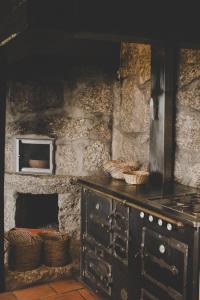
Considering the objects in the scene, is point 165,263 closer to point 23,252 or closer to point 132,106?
point 23,252

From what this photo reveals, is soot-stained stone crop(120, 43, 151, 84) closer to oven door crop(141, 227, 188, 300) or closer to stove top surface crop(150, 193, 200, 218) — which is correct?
stove top surface crop(150, 193, 200, 218)

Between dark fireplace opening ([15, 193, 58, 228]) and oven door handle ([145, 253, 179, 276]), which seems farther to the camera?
dark fireplace opening ([15, 193, 58, 228])

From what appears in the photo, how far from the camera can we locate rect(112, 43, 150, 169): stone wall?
3385mm

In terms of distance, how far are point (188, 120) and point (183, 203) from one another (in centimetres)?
78

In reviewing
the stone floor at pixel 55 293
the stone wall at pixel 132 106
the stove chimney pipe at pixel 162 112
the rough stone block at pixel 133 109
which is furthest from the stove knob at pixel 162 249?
the rough stone block at pixel 133 109

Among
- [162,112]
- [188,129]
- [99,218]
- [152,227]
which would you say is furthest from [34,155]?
[152,227]

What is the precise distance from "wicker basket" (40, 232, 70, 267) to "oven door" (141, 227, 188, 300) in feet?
4.07

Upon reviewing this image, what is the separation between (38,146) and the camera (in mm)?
3818

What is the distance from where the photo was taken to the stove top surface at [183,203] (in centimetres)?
218

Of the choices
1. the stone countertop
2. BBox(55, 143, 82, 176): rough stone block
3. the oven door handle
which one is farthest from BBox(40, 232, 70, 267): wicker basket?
the oven door handle

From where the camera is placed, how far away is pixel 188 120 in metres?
2.93

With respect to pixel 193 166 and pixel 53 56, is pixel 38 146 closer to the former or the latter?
pixel 53 56

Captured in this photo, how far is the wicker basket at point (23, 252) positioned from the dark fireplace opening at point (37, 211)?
Answer: 1.47 ft

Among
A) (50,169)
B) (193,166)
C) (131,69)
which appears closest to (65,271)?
(50,169)
